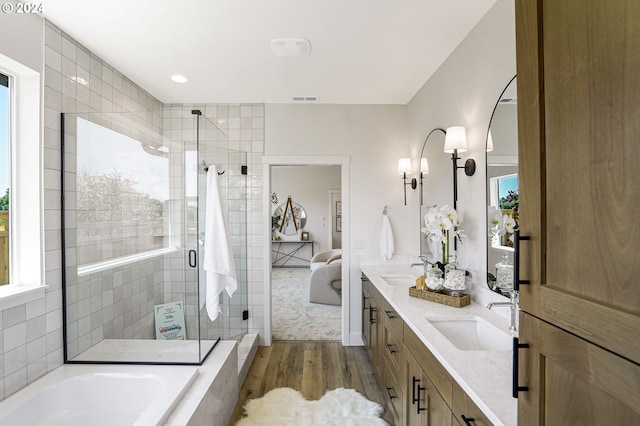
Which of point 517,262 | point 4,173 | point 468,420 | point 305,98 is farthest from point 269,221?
point 517,262

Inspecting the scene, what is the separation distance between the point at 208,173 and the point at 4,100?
1.19 meters

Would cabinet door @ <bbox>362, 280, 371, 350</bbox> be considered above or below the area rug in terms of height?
above

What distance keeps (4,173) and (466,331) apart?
2.78 meters

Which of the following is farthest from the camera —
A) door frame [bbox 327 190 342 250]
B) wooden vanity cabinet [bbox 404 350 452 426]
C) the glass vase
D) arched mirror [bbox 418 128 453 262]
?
door frame [bbox 327 190 342 250]

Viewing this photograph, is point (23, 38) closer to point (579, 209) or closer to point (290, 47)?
point (290, 47)

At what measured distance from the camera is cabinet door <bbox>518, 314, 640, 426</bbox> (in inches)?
20.1

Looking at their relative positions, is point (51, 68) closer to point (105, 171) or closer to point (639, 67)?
point (105, 171)

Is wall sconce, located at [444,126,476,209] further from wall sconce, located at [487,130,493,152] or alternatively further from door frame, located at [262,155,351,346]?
door frame, located at [262,155,351,346]

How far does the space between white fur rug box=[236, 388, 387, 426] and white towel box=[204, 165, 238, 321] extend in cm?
74

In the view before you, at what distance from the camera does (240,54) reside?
2439mm

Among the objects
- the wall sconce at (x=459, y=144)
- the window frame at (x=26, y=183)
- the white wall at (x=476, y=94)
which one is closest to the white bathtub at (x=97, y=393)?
the window frame at (x=26, y=183)

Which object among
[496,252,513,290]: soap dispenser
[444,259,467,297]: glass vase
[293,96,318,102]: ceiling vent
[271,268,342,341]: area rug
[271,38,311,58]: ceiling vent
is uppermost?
[293,96,318,102]: ceiling vent

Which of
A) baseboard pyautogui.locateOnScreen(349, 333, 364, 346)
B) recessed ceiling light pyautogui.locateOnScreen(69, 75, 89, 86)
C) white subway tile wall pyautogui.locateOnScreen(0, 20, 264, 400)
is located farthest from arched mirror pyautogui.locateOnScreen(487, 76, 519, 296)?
recessed ceiling light pyautogui.locateOnScreen(69, 75, 89, 86)

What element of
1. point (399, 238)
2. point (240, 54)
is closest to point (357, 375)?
point (399, 238)
